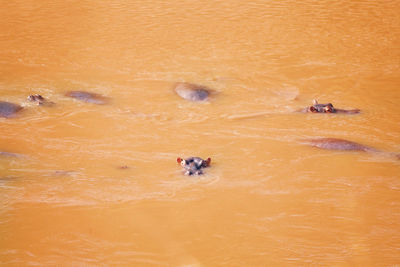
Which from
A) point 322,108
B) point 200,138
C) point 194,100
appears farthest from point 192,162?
point 322,108

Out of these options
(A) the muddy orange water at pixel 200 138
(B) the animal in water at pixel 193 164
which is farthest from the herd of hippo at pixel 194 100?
(A) the muddy orange water at pixel 200 138

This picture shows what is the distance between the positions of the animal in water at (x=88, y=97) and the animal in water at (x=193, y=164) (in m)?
2.33

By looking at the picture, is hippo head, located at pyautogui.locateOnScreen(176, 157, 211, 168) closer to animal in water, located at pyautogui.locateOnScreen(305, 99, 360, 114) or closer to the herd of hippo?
the herd of hippo

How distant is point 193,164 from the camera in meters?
6.61

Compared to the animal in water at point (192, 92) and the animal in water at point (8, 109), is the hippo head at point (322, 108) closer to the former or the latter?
the animal in water at point (192, 92)

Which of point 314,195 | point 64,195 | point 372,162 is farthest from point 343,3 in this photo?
point 64,195

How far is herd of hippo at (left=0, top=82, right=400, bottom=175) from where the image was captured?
663 centimetres

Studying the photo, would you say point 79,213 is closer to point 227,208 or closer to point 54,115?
point 227,208

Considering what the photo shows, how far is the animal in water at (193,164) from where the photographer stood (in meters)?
6.54

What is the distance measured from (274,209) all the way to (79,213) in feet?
6.24

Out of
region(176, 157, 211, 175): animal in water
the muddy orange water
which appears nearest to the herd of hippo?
region(176, 157, 211, 175): animal in water

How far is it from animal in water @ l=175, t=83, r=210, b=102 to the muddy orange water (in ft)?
0.39

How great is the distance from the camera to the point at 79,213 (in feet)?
19.2

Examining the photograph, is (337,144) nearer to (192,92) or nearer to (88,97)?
(192,92)
